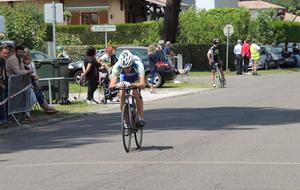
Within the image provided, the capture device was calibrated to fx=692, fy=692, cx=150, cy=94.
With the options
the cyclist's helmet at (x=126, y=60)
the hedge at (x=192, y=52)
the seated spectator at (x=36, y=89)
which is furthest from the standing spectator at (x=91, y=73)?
the hedge at (x=192, y=52)

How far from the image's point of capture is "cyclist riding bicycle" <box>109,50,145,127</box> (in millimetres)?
11258

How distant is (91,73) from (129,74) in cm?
1065

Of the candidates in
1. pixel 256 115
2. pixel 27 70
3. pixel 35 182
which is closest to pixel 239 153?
pixel 35 182

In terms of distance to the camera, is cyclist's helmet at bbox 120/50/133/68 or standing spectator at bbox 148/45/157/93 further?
standing spectator at bbox 148/45/157/93

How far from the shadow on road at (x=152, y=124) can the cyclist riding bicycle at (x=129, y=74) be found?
118 cm

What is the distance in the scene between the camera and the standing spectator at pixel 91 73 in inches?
859

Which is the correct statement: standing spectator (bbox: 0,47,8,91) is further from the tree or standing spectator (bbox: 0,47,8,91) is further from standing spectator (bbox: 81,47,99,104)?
the tree

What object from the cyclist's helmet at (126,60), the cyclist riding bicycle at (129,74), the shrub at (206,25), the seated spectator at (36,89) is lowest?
the seated spectator at (36,89)

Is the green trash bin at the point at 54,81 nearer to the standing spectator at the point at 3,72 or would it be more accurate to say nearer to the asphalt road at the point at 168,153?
the asphalt road at the point at 168,153

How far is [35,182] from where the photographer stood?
29.8 ft

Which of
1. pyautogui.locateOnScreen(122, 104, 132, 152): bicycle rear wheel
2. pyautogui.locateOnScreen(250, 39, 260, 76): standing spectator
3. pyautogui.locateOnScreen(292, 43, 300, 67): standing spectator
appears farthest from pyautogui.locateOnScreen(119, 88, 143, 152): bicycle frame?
pyautogui.locateOnScreen(292, 43, 300, 67): standing spectator

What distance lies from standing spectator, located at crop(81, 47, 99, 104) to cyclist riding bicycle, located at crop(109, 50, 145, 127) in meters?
10.2

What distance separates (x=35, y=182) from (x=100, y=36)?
41.3 m

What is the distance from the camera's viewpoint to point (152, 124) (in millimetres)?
16000
